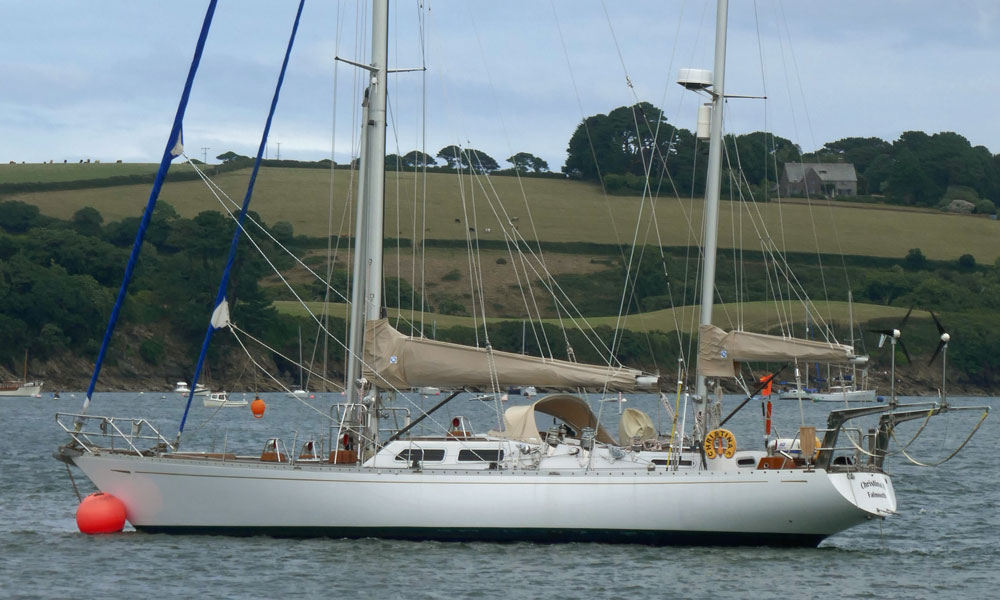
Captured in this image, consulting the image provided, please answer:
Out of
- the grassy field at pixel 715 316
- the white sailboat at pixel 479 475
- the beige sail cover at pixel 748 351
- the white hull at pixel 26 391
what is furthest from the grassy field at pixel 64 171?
the beige sail cover at pixel 748 351

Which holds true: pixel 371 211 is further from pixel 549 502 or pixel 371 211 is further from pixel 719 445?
pixel 719 445

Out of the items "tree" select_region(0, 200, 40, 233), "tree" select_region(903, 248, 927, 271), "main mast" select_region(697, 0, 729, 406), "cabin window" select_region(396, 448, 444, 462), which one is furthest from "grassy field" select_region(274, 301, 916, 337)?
"cabin window" select_region(396, 448, 444, 462)

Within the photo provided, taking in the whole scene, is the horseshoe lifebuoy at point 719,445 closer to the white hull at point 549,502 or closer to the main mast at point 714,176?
the white hull at point 549,502

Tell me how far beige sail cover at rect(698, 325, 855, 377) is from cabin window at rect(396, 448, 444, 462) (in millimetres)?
6163

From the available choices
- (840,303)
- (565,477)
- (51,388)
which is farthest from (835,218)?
(565,477)

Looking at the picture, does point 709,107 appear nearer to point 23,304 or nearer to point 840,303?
point 23,304

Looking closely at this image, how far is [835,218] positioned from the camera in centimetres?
16688

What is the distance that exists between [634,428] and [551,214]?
442 feet

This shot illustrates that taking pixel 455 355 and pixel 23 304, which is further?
pixel 23 304

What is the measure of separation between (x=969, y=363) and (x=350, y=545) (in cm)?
13535

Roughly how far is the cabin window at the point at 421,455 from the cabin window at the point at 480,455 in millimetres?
428

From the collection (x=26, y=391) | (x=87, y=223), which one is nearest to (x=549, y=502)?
(x=26, y=391)

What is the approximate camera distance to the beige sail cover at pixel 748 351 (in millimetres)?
29703

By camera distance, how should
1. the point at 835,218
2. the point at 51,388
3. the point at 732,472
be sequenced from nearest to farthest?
1. the point at 732,472
2. the point at 51,388
3. the point at 835,218
